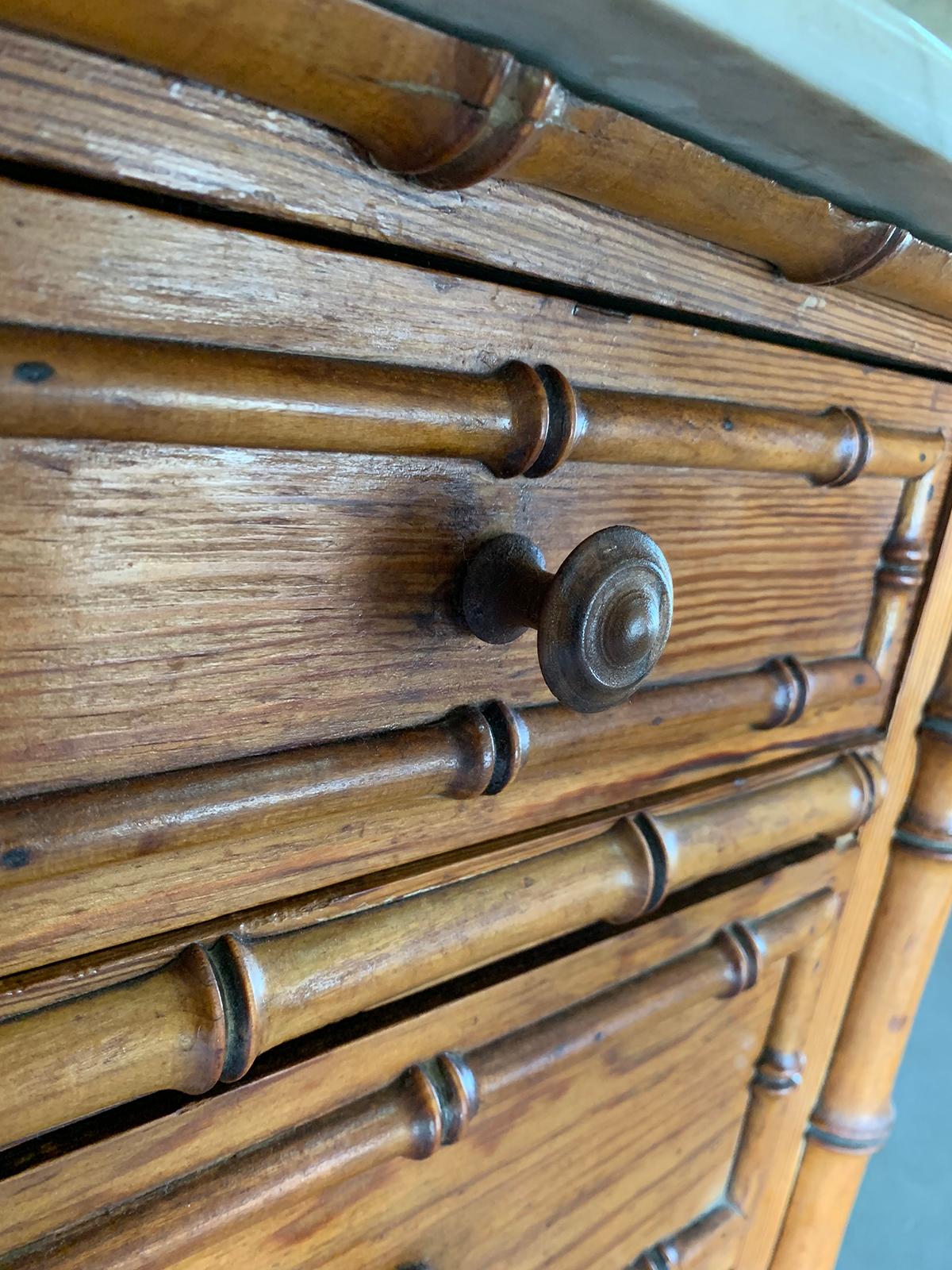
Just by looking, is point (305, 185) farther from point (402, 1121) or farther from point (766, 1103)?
point (766, 1103)

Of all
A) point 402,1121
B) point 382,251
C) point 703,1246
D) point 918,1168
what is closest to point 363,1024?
point 402,1121

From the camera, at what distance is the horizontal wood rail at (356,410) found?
242mm

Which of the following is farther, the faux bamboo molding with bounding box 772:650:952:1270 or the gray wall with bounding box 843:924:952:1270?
the gray wall with bounding box 843:924:952:1270

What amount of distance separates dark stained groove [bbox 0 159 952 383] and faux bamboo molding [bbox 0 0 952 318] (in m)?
0.03

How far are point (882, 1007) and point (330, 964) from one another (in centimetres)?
51

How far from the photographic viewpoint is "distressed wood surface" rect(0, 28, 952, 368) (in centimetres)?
24

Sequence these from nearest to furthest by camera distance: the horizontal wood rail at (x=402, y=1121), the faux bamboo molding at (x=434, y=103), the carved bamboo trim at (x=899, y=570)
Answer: the faux bamboo molding at (x=434, y=103)
the horizontal wood rail at (x=402, y=1121)
the carved bamboo trim at (x=899, y=570)

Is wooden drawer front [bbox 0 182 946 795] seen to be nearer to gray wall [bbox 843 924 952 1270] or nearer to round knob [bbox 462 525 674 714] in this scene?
round knob [bbox 462 525 674 714]

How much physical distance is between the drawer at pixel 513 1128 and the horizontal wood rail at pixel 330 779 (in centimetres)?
11

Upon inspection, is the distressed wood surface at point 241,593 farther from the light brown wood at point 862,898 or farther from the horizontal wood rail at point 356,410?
the light brown wood at point 862,898

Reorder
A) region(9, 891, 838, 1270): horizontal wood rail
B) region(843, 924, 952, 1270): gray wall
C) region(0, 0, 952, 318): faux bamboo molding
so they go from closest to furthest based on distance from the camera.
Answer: region(0, 0, 952, 318): faux bamboo molding < region(9, 891, 838, 1270): horizontal wood rail < region(843, 924, 952, 1270): gray wall

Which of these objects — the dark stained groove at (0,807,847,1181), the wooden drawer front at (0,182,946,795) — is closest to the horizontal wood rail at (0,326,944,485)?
the wooden drawer front at (0,182,946,795)

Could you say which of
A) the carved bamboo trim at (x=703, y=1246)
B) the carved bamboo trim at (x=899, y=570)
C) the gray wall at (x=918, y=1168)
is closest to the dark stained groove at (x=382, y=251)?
the carved bamboo trim at (x=899, y=570)

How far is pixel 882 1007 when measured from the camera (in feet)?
2.27
